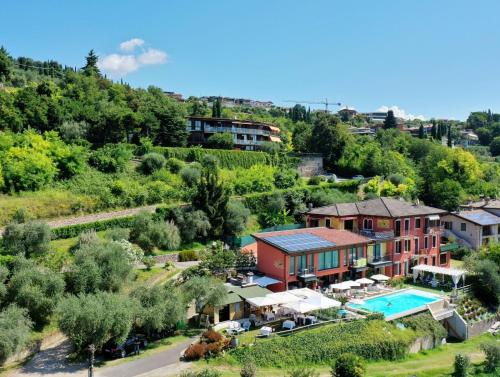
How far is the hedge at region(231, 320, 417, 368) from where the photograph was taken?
26.7 m

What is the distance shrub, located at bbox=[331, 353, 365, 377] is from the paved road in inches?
317

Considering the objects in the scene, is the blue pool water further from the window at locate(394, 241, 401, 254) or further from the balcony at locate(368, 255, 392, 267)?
the window at locate(394, 241, 401, 254)

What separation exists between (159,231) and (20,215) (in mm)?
10622

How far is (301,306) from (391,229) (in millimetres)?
17367

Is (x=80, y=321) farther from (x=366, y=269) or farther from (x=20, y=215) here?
(x=366, y=269)

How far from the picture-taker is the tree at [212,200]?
44688 millimetres

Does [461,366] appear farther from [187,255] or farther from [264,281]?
[187,255]

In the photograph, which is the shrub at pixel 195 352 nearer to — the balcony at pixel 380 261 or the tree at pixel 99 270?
the tree at pixel 99 270

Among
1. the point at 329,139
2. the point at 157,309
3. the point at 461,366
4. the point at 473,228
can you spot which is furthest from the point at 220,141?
the point at 461,366

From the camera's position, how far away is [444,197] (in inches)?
2566

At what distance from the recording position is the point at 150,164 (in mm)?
52688

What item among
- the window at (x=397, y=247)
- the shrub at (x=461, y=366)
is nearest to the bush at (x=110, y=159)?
the window at (x=397, y=247)

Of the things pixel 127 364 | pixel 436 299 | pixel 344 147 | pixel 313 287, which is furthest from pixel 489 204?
→ pixel 127 364

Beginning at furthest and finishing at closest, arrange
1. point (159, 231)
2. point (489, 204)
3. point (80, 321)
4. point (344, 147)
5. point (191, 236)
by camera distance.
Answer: point (344, 147) → point (489, 204) → point (191, 236) → point (159, 231) → point (80, 321)
